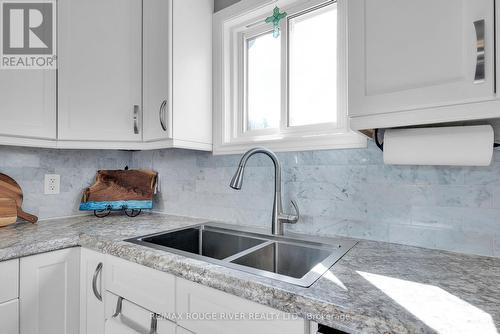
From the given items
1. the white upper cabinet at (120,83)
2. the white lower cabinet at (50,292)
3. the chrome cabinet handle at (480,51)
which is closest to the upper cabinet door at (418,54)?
the chrome cabinet handle at (480,51)

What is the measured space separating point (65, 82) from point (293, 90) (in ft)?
4.00

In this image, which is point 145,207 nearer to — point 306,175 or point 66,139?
point 66,139

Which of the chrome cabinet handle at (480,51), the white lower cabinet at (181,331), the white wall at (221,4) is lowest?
the white lower cabinet at (181,331)

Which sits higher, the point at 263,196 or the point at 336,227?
the point at 263,196

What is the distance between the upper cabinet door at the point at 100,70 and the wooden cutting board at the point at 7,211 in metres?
→ 0.42

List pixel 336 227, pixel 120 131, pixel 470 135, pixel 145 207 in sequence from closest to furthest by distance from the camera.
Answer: pixel 470 135, pixel 336 227, pixel 120 131, pixel 145 207

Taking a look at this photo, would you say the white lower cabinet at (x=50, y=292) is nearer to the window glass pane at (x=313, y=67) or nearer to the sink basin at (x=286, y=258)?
the sink basin at (x=286, y=258)

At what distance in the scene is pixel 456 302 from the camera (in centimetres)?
58

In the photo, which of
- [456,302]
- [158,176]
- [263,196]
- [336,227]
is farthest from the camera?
[158,176]

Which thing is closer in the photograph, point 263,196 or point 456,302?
point 456,302

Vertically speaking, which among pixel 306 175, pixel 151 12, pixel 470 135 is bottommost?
pixel 306 175

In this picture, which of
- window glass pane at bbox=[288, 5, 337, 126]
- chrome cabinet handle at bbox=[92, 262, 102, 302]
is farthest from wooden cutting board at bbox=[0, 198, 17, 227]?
window glass pane at bbox=[288, 5, 337, 126]

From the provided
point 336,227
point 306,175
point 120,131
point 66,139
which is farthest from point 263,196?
point 66,139

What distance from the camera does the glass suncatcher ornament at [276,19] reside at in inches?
55.4
